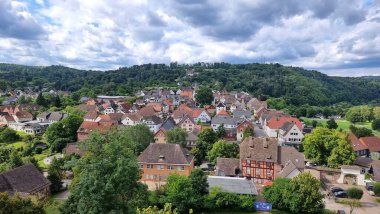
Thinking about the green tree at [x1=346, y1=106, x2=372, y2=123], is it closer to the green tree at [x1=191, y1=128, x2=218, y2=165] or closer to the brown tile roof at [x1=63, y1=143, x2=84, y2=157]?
the green tree at [x1=191, y1=128, x2=218, y2=165]

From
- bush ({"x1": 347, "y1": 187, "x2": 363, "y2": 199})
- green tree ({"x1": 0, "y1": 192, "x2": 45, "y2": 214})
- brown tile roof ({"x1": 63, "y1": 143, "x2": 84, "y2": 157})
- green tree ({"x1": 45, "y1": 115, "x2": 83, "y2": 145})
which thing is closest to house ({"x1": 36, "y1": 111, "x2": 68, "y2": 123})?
green tree ({"x1": 45, "y1": 115, "x2": 83, "y2": 145})

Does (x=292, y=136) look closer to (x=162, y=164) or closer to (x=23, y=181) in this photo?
(x=162, y=164)

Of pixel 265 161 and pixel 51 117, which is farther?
pixel 51 117

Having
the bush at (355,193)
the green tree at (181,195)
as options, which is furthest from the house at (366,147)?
the green tree at (181,195)

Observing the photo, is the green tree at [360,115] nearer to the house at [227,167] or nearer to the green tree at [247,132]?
Answer: the green tree at [247,132]

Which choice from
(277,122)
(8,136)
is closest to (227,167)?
(277,122)

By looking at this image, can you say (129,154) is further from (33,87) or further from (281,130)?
(33,87)
